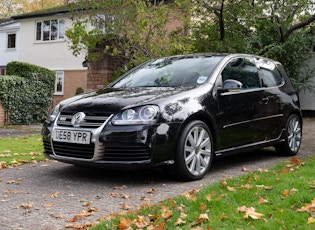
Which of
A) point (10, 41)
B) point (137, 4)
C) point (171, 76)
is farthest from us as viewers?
point (10, 41)

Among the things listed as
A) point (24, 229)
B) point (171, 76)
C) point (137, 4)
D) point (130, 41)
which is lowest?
point (24, 229)

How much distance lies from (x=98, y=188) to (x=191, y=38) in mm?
10866

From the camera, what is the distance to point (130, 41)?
12391mm

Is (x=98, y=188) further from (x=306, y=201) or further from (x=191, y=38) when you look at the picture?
(x=191, y=38)

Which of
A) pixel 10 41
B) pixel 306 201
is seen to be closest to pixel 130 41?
pixel 306 201

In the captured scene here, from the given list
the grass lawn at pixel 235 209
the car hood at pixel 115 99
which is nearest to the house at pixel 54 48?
the car hood at pixel 115 99

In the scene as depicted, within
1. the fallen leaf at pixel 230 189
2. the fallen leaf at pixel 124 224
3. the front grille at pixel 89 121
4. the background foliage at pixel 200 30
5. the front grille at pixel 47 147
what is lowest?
the fallen leaf at pixel 124 224

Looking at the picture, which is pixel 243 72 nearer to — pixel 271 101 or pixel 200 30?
pixel 271 101

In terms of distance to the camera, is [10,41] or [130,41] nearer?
[130,41]

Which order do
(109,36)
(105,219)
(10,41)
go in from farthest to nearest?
(10,41), (109,36), (105,219)

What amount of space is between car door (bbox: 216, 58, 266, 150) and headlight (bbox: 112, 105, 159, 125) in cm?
112

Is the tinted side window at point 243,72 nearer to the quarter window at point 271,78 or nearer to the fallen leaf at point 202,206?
the quarter window at point 271,78

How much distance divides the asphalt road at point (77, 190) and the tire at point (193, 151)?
13 cm

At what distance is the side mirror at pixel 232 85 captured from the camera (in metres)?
6.05
